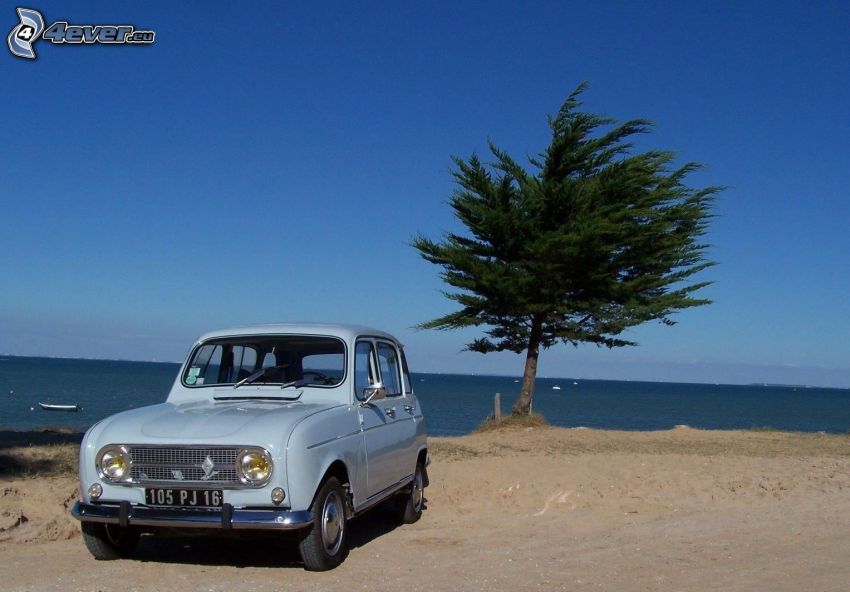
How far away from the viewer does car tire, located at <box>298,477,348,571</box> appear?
682cm

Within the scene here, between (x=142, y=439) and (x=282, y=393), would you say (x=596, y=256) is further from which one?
(x=142, y=439)

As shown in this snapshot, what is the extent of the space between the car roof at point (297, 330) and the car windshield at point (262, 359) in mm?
47

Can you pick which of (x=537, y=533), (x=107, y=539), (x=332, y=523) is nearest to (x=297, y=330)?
(x=332, y=523)

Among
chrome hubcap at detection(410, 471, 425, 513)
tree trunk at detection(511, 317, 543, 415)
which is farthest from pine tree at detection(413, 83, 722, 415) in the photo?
chrome hubcap at detection(410, 471, 425, 513)

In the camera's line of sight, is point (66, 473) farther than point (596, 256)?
No

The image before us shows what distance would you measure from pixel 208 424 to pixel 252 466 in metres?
0.55

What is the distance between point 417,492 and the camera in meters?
9.85

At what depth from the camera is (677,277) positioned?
22.1 metres

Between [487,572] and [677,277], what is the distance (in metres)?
16.1

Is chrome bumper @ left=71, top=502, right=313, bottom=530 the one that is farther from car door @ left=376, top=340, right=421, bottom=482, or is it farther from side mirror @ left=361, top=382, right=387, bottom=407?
car door @ left=376, top=340, right=421, bottom=482

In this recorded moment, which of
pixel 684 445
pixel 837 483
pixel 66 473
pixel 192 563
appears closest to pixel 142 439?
pixel 192 563

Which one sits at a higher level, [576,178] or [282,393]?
[576,178]

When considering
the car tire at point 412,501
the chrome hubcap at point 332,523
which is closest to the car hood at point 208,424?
the chrome hubcap at point 332,523

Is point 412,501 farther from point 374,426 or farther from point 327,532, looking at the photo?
point 327,532
